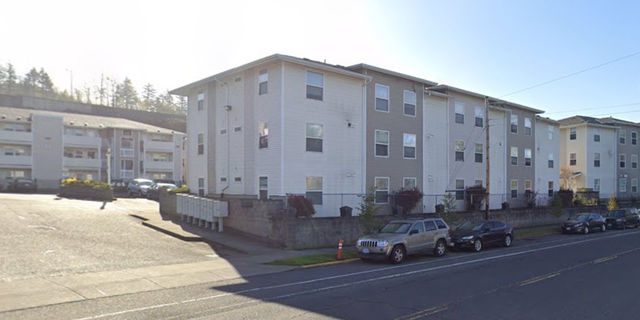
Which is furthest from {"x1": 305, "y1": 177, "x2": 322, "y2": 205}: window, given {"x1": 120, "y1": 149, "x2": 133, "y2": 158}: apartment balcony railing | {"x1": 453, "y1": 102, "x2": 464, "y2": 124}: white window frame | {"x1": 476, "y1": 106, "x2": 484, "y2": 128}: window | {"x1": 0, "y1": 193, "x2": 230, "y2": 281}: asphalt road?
{"x1": 120, "y1": 149, "x2": 133, "y2": 158}: apartment balcony railing

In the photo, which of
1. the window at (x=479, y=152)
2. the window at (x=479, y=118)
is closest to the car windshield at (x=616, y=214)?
the window at (x=479, y=152)

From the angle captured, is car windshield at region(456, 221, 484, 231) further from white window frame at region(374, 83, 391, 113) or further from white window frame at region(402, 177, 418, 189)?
white window frame at region(374, 83, 391, 113)

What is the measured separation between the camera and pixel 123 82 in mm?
120812

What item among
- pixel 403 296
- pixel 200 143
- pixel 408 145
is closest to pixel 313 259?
pixel 403 296

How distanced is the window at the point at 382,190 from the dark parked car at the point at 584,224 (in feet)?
44.2

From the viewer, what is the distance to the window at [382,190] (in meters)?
28.7

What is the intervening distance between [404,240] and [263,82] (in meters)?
12.1

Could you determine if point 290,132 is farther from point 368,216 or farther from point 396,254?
point 396,254

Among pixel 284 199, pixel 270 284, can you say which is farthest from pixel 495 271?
pixel 284 199

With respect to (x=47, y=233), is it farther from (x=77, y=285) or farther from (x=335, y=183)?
(x=335, y=183)

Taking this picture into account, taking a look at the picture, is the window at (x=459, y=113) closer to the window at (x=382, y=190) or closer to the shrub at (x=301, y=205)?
the window at (x=382, y=190)

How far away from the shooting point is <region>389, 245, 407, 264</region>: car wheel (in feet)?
57.9

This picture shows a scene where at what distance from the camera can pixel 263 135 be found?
2541 cm

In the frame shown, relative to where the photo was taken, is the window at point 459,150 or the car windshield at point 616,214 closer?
the window at point 459,150
